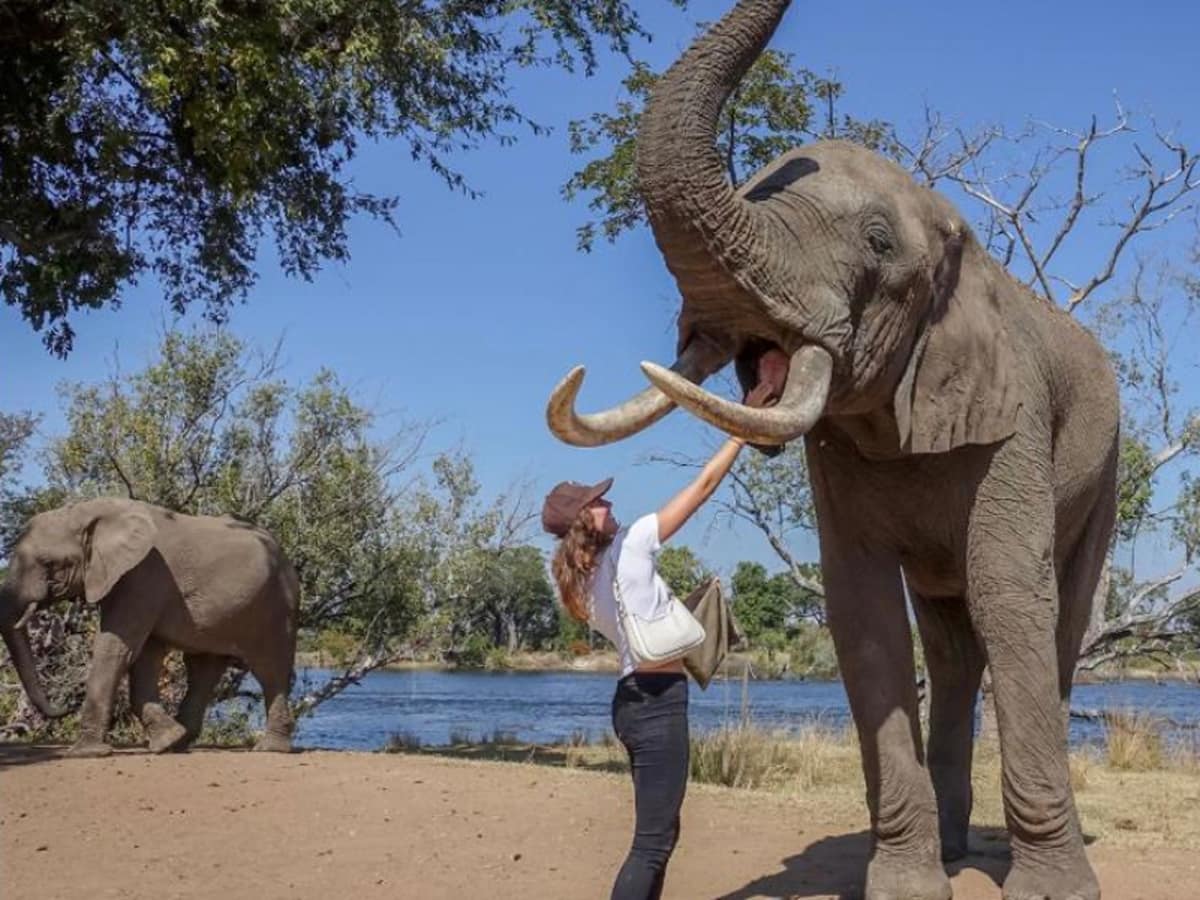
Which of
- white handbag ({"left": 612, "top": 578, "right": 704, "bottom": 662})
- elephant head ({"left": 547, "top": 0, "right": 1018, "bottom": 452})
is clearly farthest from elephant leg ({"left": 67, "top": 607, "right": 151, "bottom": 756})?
elephant head ({"left": 547, "top": 0, "right": 1018, "bottom": 452})

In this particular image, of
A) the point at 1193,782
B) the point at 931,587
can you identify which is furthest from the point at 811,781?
the point at 931,587

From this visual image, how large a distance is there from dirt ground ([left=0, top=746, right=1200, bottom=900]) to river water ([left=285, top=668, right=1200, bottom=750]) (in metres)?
4.53

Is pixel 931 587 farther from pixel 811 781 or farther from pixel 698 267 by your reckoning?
pixel 811 781

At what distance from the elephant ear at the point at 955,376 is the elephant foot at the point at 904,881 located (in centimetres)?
173

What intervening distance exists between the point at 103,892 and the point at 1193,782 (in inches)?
370

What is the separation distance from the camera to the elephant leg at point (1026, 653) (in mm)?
5727

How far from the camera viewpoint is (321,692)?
1716 cm

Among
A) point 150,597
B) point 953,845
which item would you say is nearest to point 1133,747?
point 953,845

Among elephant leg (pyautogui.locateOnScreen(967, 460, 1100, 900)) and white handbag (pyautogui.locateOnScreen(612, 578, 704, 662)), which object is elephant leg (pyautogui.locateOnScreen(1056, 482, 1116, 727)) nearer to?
elephant leg (pyautogui.locateOnScreen(967, 460, 1100, 900))

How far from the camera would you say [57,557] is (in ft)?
39.5

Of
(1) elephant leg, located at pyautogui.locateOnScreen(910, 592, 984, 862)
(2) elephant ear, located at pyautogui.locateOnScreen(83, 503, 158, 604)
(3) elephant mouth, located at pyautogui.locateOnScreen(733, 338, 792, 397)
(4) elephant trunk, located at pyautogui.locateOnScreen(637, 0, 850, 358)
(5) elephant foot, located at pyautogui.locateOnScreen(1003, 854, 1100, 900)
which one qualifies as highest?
(4) elephant trunk, located at pyautogui.locateOnScreen(637, 0, 850, 358)

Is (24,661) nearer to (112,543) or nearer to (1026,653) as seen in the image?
(112,543)

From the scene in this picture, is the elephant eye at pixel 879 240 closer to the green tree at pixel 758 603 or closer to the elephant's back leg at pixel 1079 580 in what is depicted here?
the elephant's back leg at pixel 1079 580

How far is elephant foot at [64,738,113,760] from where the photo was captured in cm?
1123
